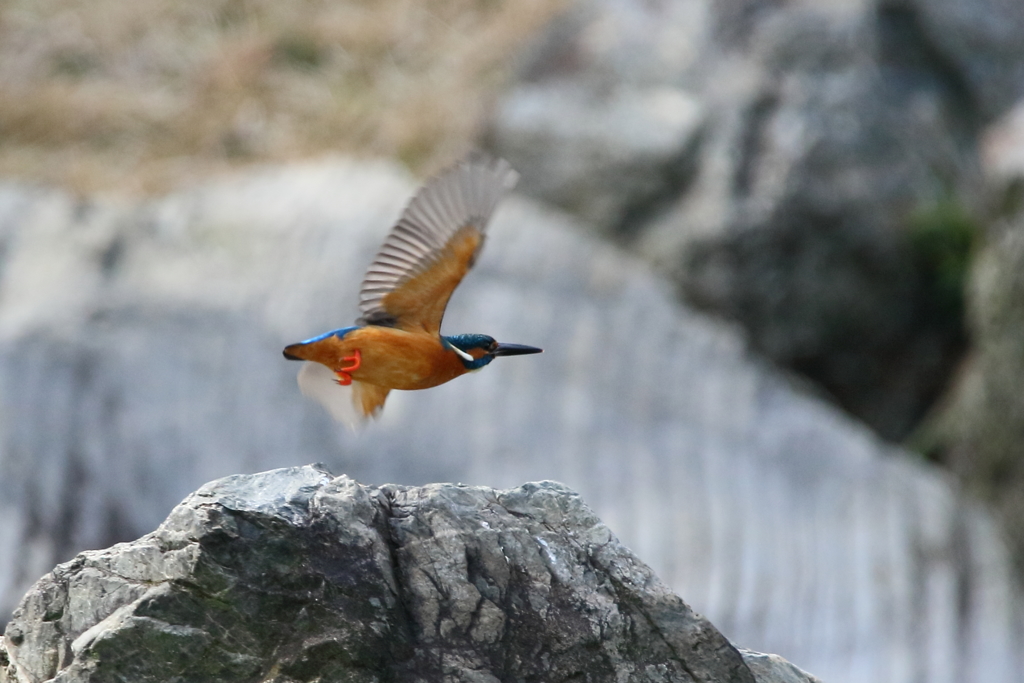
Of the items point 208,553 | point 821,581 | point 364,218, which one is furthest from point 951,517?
point 208,553

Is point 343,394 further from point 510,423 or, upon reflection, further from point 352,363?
point 510,423

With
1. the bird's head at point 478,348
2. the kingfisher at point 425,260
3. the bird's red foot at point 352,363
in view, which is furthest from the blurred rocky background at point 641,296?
the bird's head at point 478,348

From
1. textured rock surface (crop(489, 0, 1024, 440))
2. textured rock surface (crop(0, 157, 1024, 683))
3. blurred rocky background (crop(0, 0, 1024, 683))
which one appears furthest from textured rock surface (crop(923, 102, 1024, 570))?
textured rock surface (crop(489, 0, 1024, 440))

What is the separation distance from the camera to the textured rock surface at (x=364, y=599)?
1.88 m

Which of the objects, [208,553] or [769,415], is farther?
[769,415]

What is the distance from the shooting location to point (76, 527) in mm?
4969

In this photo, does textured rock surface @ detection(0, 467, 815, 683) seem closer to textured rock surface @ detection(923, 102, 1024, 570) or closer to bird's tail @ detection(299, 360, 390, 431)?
bird's tail @ detection(299, 360, 390, 431)

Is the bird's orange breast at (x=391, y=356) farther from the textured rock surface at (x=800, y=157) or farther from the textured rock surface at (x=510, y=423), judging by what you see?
the textured rock surface at (x=800, y=157)

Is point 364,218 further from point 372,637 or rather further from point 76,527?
point 372,637

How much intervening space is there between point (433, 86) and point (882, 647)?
4.43 meters

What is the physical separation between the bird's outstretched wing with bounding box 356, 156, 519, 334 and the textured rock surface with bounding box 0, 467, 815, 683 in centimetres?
97

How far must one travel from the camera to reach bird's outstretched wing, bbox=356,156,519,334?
3047mm

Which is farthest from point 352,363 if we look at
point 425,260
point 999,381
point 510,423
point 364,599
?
point 999,381

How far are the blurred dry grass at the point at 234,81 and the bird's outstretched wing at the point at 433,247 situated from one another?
3.88m
